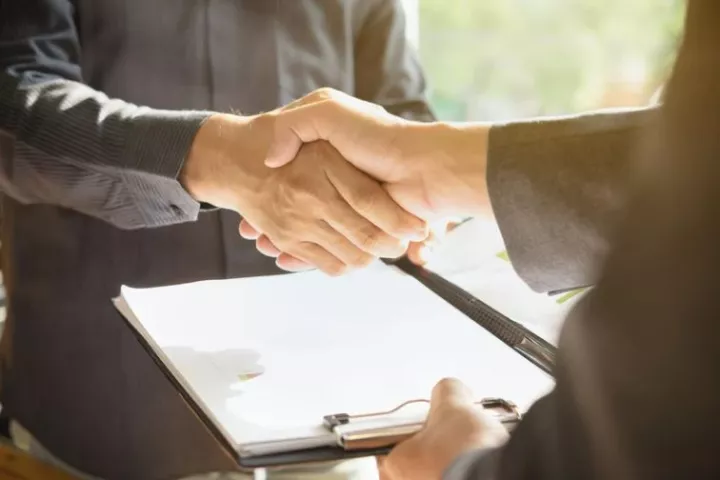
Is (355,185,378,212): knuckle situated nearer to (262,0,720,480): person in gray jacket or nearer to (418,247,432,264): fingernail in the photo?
(418,247,432,264): fingernail

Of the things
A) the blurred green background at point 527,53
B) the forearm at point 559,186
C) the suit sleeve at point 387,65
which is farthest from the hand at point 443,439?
the blurred green background at point 527,53

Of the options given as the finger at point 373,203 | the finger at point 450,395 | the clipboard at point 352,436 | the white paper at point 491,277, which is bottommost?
the white paper at point 491,277

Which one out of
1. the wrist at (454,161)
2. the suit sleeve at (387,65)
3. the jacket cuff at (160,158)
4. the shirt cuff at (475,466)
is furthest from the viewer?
the suit sleeve at (387,65)

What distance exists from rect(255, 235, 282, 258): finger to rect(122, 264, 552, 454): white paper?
4 centimetres

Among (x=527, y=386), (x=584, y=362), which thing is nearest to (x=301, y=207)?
(x=527, y=386)

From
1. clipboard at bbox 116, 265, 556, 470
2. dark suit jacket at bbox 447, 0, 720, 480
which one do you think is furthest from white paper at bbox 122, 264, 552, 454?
dark suit jacket at bbox 447, 0, 720, 480

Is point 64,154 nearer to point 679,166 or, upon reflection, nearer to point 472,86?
point 679,166

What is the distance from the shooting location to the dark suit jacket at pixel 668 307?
334mm

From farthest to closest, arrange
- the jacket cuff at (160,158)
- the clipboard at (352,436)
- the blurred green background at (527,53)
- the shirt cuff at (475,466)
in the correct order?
the blurred green background at (527,53), the jacket cuff at (160,158), the clipboard at (352,436), the shirt cuff at (475,466)

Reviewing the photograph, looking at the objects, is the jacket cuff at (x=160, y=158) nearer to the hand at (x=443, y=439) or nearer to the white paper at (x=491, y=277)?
the white paper at (x=491, y=277)

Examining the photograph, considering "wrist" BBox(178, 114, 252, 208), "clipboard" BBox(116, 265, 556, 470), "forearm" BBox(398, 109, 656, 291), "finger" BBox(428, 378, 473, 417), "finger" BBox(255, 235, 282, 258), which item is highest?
"forearm" BBox(398, 109, 656, 291)

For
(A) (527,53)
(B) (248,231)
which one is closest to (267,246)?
(B) (248,231)

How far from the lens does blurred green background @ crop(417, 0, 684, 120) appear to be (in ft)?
4.27

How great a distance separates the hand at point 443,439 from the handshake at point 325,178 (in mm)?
260
